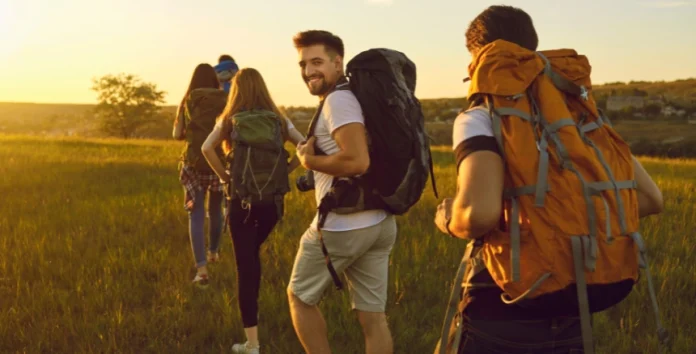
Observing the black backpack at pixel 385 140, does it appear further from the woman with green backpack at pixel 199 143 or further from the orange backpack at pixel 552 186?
the woman with green backpack at pixel 199 143

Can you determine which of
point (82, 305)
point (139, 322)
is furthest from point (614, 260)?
point (82, 305)

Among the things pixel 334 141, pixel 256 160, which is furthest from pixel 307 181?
pixel 256 160

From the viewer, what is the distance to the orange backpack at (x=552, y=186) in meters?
1.95

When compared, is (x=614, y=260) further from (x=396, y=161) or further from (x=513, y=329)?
(x=396, y=161)

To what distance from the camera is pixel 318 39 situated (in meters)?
3.37

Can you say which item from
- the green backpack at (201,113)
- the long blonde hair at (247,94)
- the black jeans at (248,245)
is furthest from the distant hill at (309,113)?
the black jeans at (248,245)

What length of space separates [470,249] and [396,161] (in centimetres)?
96

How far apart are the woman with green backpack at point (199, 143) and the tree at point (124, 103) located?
8085 cm

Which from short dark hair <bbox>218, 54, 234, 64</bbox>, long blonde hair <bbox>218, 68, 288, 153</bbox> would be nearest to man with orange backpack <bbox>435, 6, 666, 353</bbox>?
long blonde hair <bbox>218, 68, 288, 153</bbox>

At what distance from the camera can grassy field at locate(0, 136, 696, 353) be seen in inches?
189

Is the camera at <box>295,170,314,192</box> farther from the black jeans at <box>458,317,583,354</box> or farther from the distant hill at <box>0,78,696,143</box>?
the distant hill at <box>0,78,696,143</box>

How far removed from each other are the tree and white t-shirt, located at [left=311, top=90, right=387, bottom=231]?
274 feet

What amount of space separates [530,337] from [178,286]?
4.44 meters

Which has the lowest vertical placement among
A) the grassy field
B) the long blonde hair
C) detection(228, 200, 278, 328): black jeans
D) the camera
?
the grassy field
